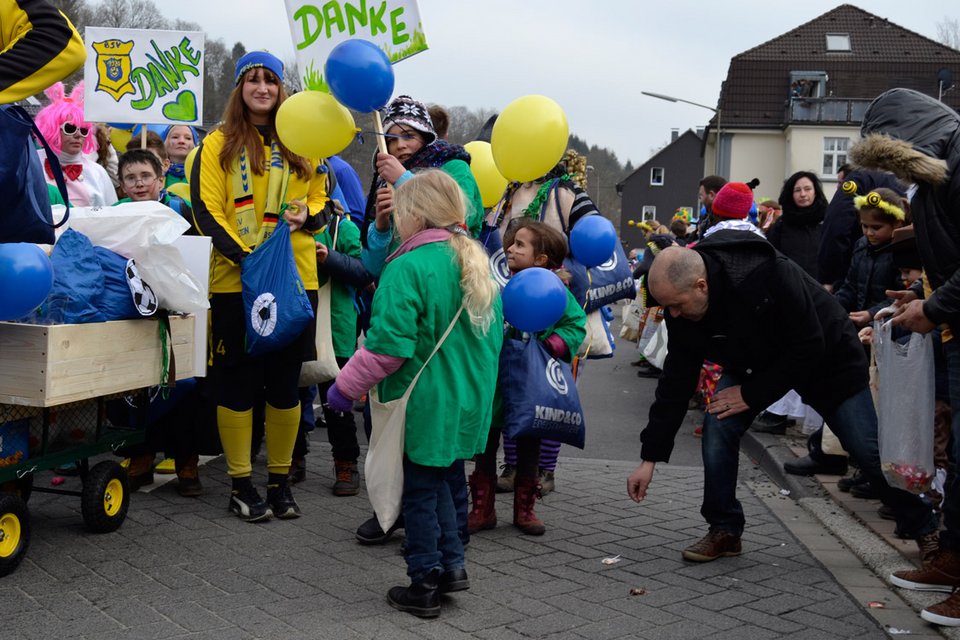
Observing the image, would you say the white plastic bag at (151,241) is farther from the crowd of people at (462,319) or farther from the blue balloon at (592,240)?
the blue balloon at (592,240)

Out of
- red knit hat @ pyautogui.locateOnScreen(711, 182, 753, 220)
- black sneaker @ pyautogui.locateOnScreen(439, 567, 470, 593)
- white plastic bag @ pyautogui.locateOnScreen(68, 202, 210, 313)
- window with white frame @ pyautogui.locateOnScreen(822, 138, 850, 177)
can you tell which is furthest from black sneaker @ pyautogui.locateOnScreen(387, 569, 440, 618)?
window with white frame @ pyautogui.locateOnScreen(822, 138, 850, 177)

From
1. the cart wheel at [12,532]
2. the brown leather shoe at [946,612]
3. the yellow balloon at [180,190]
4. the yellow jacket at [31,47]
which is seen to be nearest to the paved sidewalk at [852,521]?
the brown leather shoe at [946,612]

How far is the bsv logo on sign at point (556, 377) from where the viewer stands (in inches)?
211

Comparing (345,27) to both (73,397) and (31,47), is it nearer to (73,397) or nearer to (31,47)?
(31,47)

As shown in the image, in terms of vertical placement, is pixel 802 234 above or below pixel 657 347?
above

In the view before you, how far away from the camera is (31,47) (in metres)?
3.83

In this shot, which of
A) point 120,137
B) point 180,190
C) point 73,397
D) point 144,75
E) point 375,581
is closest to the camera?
point 73,397

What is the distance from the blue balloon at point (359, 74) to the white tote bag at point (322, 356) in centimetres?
158

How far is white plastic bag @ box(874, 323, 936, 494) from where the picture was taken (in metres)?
4.53

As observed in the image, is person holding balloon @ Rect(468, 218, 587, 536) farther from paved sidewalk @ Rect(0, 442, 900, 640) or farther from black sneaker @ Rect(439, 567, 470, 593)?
black sneaker @ Rect(439, 567, 470, 593)

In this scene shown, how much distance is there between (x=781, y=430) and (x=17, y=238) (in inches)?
248

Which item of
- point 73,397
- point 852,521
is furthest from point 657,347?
point 73,397

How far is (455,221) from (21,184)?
1680 millimetres

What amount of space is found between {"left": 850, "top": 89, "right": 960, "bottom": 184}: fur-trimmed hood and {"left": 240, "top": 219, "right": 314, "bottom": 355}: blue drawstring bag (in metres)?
2.73
